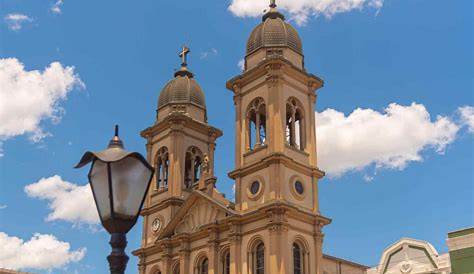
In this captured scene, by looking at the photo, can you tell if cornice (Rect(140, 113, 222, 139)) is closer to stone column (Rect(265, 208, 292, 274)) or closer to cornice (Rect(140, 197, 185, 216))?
cornice (Rect(140, 197, 185, 216))

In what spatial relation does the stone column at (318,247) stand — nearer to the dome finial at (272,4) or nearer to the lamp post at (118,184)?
the dome finial at (272,4)

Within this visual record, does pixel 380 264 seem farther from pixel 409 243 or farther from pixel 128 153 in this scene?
pixel 128 153

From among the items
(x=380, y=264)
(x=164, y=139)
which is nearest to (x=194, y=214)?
(x=164, y=139)

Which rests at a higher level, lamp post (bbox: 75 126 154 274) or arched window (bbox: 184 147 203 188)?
arched window (bbox: 184 147 203 188)

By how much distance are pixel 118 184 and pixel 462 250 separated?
68.5 feet

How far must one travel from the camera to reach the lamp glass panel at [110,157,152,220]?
23.9ft

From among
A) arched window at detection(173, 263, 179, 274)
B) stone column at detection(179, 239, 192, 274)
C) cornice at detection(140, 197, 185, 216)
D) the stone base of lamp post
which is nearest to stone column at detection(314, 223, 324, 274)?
stone column at detection(179, 239, 192, 274)

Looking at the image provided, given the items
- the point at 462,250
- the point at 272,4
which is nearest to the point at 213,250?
the point at 272,4

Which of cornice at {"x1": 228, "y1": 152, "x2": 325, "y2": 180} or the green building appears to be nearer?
the green building

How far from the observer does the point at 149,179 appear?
24.5 ft

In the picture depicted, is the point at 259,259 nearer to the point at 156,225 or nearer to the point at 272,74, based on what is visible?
the point at 272,74

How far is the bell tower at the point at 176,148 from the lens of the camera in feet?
152

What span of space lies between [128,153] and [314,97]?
3555 centimetres

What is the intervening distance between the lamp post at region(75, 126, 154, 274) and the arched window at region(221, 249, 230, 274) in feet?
108
